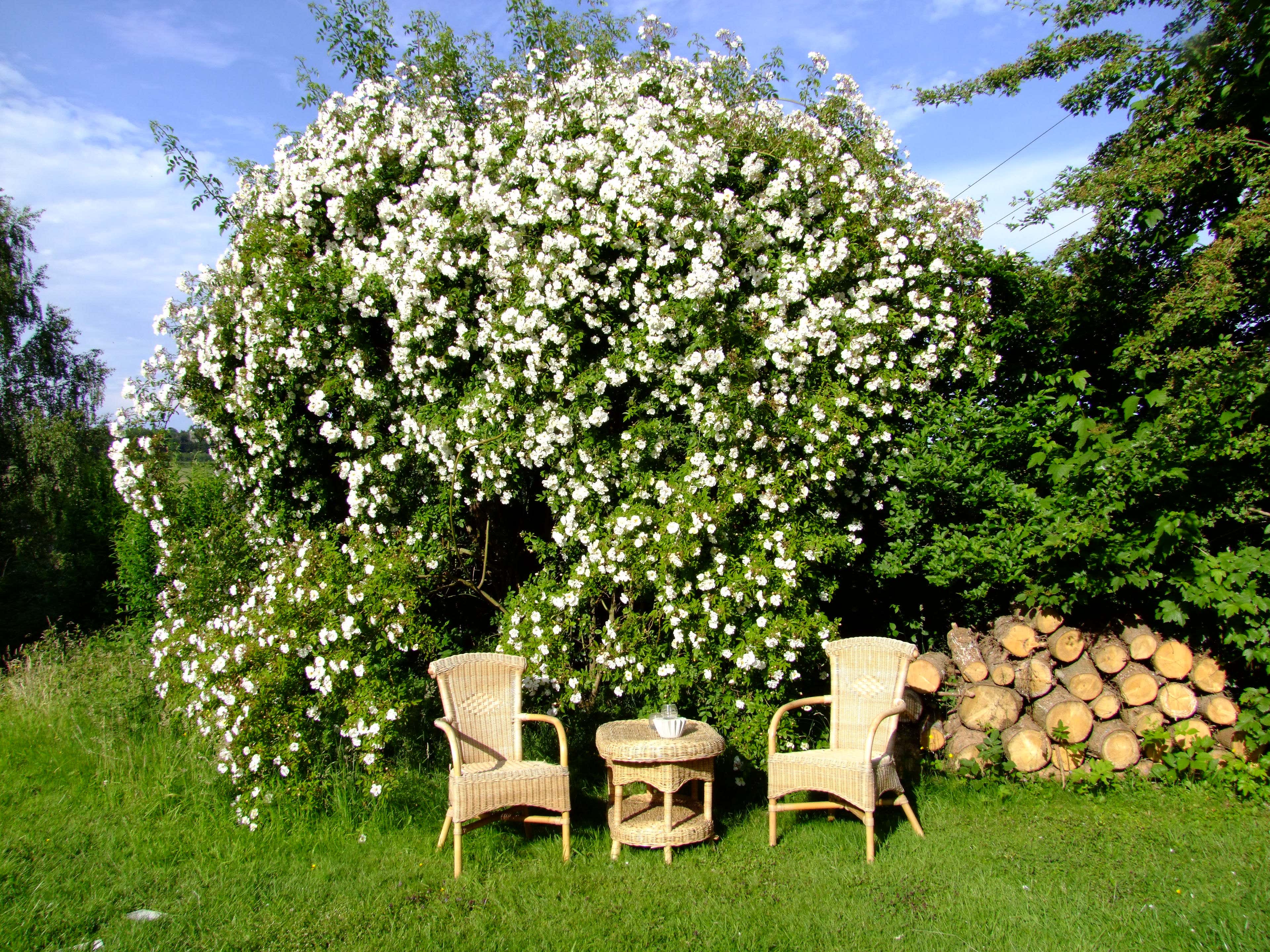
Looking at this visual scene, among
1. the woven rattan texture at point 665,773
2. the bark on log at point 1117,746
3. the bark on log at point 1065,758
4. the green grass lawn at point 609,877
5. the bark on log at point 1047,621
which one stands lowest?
the green grass lawn at point 609,877

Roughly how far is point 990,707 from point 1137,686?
0.75m

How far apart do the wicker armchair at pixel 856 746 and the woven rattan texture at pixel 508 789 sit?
1008mm

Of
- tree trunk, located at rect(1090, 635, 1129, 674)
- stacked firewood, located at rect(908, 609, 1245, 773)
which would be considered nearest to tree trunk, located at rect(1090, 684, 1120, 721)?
stacked firewood, located at rect(908, 609, 1245, 773)

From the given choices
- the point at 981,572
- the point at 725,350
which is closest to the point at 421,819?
the point at 725,350

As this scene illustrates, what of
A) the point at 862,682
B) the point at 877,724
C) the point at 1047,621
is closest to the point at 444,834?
the point at 877,724

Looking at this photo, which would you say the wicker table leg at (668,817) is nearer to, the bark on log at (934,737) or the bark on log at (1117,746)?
the bark on log at (934,737)

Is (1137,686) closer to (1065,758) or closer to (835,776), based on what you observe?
(1065,758)

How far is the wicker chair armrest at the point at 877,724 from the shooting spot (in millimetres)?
3732

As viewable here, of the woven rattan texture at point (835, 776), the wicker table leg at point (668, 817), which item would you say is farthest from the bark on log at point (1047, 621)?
the wicker table leg at point (668, 817)

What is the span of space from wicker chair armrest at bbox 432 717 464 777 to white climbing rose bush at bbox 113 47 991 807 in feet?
1.13

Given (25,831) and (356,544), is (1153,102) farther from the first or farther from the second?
(25,831)

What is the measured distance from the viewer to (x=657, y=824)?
12.7 ft

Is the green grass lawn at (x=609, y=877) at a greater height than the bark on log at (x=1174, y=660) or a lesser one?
lesser

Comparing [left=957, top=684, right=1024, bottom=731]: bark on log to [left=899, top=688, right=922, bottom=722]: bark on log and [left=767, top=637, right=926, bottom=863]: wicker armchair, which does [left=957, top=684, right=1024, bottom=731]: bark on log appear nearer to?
[left=899, top=688, right=922, bottom=722]: bark on log
